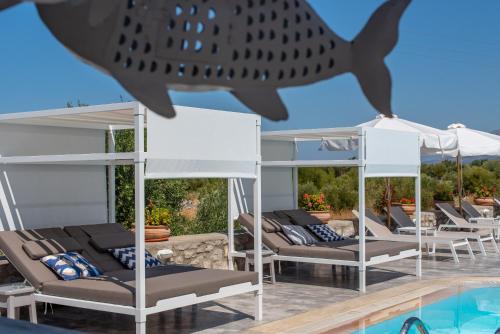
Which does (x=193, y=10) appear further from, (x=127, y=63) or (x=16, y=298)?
(x=16, y=298)

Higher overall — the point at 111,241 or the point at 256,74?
the point at 256,74

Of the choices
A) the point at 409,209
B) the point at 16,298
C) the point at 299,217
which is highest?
the point at 299,217

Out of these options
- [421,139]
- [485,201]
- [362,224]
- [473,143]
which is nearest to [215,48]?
[362,224]

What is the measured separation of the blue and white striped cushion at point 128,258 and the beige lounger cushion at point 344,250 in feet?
7.73

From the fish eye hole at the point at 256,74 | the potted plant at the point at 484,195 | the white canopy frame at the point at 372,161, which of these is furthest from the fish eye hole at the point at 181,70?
the potted plant at the point at 484,195

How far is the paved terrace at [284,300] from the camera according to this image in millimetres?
7070

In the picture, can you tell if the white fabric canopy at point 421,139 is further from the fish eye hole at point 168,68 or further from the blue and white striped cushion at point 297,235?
the fish eye hole at point 168,68

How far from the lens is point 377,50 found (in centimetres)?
136

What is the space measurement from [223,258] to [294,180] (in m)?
2.68

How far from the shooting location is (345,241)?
34.3ft

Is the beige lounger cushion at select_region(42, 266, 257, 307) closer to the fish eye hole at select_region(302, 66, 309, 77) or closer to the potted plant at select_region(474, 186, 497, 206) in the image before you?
the fish eye hole at select_region(302, 66, 309, 77)

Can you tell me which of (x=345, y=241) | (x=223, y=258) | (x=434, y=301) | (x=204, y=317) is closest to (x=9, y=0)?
(x=204, y=317)

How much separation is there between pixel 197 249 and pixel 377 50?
8.25m

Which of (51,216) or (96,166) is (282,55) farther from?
(96,166)
